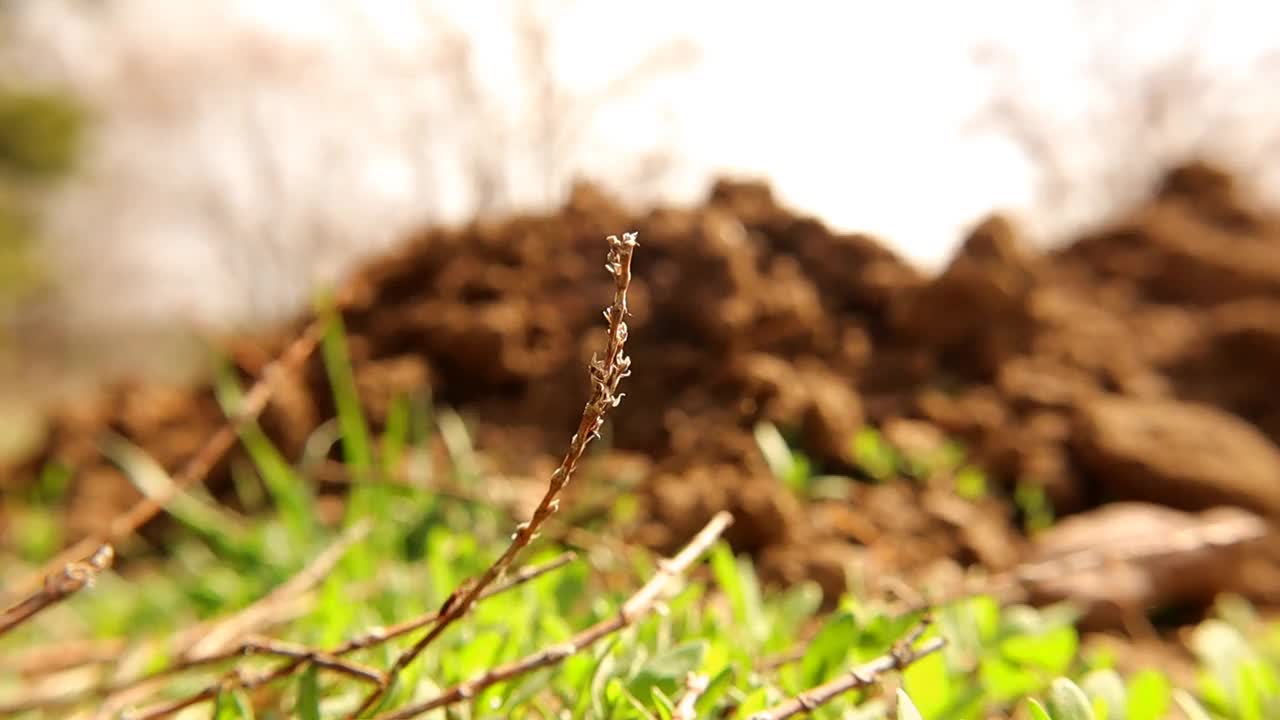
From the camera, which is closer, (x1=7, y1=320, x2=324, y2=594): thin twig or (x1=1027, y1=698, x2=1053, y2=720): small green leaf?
(x1=1027, y1=698, x2=1053, y2=720): small green leaf

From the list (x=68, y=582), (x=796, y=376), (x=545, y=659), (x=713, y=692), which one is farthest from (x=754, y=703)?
(x=796, y=376)

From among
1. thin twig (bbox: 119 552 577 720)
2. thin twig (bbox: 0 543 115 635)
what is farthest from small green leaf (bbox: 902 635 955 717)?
thin twig (bbox: 0 543 115 635)

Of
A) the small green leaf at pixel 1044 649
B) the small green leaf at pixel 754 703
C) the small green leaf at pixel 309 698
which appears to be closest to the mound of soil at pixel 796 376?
the small green leaf at pixel 1044 649

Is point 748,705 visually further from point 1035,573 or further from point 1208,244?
point 1208,244

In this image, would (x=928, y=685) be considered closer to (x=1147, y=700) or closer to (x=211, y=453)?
(x=1147, y=700)

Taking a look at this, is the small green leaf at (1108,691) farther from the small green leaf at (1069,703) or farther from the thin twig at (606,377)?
the thin twig at (606,377)

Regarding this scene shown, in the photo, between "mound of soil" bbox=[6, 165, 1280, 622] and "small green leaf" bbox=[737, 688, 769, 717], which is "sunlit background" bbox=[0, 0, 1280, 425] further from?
"small green leaf" bbox=[737, 688, 769, 717]
